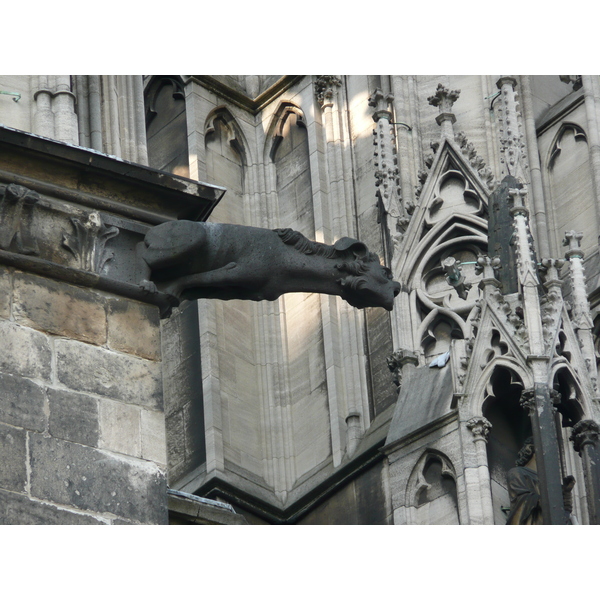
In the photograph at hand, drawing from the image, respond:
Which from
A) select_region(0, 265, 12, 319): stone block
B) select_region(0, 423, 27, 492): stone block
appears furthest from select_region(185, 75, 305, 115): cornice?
A: select_region(0, 423, 27, 492): stone block

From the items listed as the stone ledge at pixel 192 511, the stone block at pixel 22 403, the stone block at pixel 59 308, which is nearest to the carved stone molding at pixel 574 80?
the stone ledge at pixel 192 511

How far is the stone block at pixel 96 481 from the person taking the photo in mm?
7473

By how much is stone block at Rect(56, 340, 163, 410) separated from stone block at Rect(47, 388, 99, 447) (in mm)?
52

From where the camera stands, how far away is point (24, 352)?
25.3 feet

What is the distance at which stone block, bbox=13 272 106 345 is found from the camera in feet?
25.8

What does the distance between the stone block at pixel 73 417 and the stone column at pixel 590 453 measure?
7.42 meters

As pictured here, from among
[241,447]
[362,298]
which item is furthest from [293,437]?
[362,298]

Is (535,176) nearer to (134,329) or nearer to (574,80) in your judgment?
(574,80)

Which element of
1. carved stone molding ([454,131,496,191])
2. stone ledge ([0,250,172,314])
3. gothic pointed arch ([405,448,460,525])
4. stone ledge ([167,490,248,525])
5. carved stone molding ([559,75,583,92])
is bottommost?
stone ledge ([167,490,248,525])

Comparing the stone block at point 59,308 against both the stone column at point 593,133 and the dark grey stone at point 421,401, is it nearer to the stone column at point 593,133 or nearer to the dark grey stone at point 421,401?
the dark grey stone at point 421,401

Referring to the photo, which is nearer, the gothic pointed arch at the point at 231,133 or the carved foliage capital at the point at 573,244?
the carved foliage capital at the point at 573,244

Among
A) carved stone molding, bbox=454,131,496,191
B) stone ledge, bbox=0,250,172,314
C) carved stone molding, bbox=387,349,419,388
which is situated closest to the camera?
stone ledge, bbox=0,250,172,314

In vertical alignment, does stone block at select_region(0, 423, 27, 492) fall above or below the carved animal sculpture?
below

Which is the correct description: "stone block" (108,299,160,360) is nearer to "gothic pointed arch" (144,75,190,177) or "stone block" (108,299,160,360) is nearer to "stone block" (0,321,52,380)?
"stone block" (0,321,52,380)
